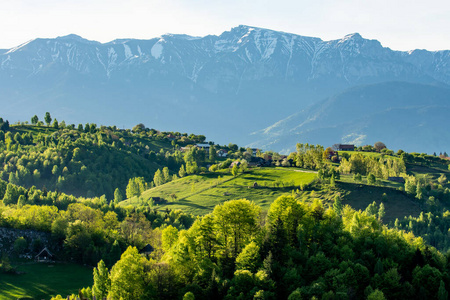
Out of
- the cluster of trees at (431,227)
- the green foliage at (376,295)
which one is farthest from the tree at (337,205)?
the green foliage at (376,295)

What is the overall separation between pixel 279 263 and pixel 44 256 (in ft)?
169

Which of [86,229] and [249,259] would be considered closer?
[249,259]

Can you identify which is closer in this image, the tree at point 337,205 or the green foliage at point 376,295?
the green foliage at point 376,295

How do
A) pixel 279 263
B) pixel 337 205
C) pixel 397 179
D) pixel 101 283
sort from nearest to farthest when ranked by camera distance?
pixel 101 283 < pixel 279 263 < pixel 337 205 < pixel 397 179

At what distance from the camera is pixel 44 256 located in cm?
10206

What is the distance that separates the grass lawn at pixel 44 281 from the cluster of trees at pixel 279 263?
42.6 ft

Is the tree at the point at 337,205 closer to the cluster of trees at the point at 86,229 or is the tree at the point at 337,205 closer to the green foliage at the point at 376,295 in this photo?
the cluster of trees at the point at 86,229

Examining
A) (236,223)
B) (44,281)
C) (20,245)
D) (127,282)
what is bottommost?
(44,281)

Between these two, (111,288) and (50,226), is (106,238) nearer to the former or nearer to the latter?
(50,226)

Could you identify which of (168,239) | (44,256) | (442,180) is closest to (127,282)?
(168,239)

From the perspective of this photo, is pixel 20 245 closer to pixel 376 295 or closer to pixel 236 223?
pixel 236 223

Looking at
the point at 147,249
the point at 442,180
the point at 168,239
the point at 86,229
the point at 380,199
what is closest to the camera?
the point at 168,239

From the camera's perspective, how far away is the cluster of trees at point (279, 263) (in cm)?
7012

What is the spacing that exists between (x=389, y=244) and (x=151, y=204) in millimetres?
107912
